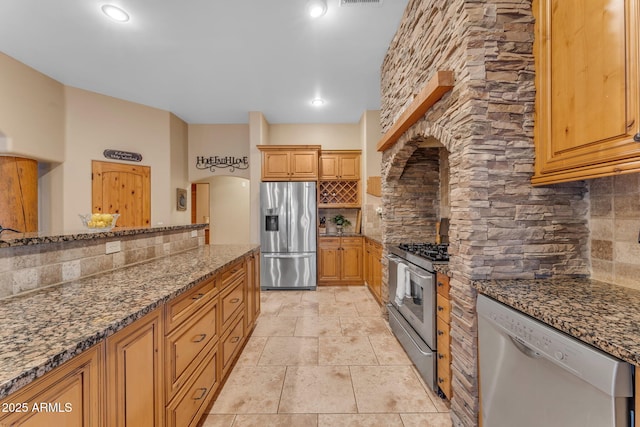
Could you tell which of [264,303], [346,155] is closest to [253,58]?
[346,155]

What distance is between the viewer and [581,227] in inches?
60.6

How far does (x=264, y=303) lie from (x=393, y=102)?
10.2 ft

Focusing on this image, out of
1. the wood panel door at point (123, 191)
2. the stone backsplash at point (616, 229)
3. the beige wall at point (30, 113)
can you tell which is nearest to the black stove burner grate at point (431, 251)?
the stone backsplash at point (616, 229)

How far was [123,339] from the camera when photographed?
99 centimetres

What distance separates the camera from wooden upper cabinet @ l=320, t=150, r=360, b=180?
5.07 metres

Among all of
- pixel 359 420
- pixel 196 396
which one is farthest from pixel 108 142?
pixel 359 420

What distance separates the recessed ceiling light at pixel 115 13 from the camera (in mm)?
2441

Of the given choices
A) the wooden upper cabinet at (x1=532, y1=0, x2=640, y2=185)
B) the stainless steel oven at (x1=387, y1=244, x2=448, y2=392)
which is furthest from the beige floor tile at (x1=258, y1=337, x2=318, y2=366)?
the wooden upper cabinet at (x1=532, y1=0, x2=640, y2=185)

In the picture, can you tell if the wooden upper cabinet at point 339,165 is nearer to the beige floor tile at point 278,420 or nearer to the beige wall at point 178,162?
the beige wall at point 178,162

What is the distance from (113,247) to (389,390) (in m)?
2.13

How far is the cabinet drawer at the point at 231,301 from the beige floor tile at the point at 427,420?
4.49 feet

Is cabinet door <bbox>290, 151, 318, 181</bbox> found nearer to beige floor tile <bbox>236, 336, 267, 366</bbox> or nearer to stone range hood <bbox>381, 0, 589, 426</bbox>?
beige floor tile <bbox>236, 336, 267, 366</bbox>

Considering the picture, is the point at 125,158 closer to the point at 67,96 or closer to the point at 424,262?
the point at 67,96

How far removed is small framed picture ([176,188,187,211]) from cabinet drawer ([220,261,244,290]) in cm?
339
